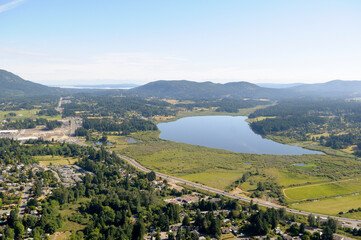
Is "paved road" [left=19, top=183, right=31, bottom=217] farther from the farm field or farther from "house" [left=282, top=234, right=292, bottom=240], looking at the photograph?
the farm field

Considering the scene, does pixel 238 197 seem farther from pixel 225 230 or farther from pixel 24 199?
pixel 24 199

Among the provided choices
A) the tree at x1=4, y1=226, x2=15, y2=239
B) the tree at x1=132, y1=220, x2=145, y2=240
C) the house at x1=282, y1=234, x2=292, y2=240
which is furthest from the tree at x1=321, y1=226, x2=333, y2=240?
the tree at x1=4, y1=226, x2=15, y2=239

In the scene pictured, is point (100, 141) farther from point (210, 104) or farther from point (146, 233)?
point (210, 104)

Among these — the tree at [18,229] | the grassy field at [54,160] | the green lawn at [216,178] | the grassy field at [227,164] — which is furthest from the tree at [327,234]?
the grassy field at [54,160]

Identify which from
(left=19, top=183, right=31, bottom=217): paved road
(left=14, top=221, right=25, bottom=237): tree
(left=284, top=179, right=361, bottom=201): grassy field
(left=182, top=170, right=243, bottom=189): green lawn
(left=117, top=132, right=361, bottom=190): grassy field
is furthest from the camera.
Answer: (left=117, top=132, right=361, bottom=190): grassy field

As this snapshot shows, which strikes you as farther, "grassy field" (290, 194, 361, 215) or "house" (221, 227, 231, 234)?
"grassy field" (290, 194, 361, 215)
